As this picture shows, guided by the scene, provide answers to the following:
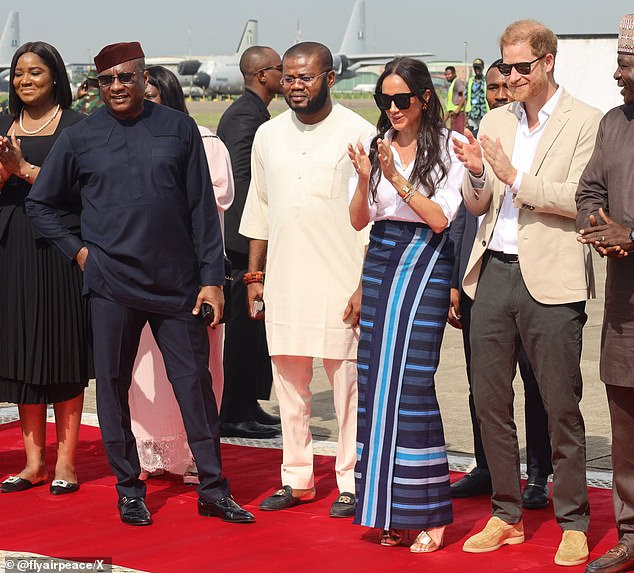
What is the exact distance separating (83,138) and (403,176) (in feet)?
4.87

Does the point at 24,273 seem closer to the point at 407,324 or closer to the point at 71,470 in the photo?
the point at 71,470

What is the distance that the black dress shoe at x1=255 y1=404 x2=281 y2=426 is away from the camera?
7.66 m

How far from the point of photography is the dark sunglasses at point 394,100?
4.96 metres

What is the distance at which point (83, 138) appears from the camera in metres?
5.45

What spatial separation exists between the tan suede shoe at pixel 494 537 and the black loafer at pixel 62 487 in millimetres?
2063

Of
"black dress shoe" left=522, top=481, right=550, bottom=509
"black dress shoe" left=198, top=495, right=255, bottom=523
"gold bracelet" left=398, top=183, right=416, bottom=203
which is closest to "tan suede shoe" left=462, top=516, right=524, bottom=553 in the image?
"black dress shoe" left=522, top=481, right=550, bottom=509

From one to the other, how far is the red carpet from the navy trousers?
0.21m

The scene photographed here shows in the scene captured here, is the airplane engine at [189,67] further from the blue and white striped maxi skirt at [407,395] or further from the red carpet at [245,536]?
the blue and white striped maxi skirt at [407,395]

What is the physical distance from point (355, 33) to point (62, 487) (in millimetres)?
103903

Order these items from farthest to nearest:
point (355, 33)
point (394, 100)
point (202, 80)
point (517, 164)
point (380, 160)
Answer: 1. point (355, 33)
2. point (202, 80)
3. point (394, 100)
4. point (517, 164)
5. point (380, 160)

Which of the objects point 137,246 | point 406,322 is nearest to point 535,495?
point 406,322

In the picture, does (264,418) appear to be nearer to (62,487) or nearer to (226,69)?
(62,487)

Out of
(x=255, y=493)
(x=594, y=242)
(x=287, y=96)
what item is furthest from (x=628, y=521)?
(x=287, y=96)

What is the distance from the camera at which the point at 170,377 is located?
5492mm
